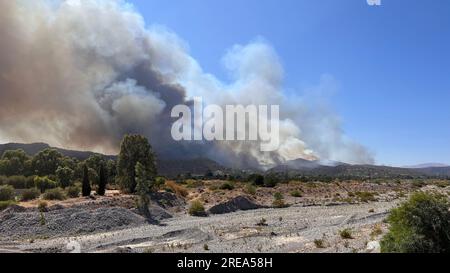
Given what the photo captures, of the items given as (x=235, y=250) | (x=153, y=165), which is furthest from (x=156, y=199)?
(x=235, y=250)

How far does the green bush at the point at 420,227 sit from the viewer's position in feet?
47.6

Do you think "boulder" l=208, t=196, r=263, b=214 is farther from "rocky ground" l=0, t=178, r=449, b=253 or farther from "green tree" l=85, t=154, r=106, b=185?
"green tree" l=85, t=154, r=106, b=185

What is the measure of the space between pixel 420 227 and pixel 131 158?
40706mm

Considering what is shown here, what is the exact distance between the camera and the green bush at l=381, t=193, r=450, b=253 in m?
14.5

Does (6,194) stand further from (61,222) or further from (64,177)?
(64,177)

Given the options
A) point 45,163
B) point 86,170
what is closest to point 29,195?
point 86,170

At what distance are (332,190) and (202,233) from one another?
1889 inches

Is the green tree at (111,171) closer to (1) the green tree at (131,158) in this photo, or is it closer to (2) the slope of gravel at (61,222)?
(1) the green tree at (131,158)

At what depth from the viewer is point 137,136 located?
52.9 meters

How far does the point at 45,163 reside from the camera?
233ft

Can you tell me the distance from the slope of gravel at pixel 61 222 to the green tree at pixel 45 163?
1523 inches

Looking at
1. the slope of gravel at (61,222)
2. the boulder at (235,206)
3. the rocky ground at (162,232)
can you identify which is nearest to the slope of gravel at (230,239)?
the rocky ground at (162,232)
